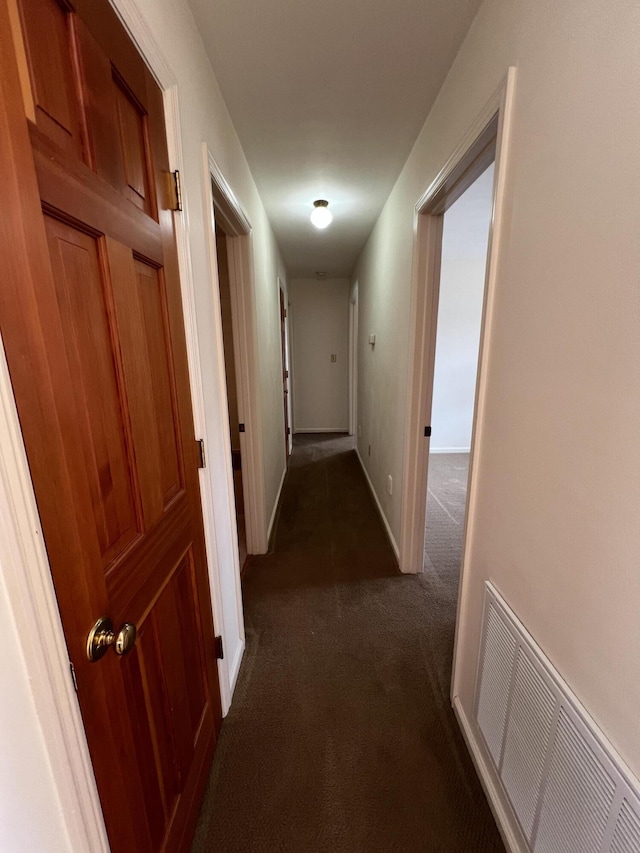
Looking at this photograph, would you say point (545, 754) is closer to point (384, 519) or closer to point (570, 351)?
point (570, 351)

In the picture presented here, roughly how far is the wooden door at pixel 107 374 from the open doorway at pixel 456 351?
96.0 inches

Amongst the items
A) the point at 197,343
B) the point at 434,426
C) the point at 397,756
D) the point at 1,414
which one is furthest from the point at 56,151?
the point at 434,426

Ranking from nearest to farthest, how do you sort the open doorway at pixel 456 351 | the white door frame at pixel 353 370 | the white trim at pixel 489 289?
1. the white trim at pixel 489 289
2. the open doorway at pixel 456 351
3. the white door frame at pixel 353 370

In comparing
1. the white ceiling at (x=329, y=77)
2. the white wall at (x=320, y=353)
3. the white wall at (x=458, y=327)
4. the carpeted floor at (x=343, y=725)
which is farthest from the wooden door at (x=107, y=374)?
the white wall at (x=320, y=353)

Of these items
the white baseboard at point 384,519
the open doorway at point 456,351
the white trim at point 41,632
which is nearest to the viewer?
the white trim at point 41,632

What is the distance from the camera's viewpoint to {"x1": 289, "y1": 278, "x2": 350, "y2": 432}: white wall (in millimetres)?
5500

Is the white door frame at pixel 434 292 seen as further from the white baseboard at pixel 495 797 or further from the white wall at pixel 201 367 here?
the white wall at pixel 201 367

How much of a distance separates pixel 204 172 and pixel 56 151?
2.78 feet

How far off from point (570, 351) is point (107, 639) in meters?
1.11

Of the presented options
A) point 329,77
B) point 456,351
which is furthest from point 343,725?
point 456,351

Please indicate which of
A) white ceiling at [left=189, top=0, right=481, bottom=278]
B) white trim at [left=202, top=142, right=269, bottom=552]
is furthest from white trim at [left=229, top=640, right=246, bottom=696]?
white ceiling at [left=189, top=0, right=481, bottom=278]

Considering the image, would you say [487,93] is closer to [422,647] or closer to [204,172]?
[204,172]

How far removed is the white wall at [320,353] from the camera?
5.50m

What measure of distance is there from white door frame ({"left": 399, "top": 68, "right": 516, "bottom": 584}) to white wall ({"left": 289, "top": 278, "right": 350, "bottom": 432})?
3.78m
